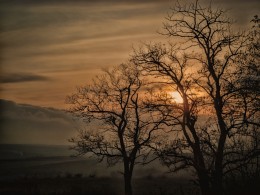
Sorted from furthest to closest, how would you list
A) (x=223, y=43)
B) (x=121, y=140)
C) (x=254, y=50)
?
(x=121, y=140)
(x=223, y=43)
(x=254, y=50)

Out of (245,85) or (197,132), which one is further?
(197,132)

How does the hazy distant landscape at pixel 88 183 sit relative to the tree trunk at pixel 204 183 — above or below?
above

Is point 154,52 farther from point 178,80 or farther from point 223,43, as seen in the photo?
point 223,43

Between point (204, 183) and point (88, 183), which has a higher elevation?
point (88, 183)

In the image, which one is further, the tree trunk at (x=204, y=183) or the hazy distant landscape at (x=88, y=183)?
the hazy distant landscape at (x=88, y=183)

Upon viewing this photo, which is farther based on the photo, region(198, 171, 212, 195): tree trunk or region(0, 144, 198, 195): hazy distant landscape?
region(0, 144, 198, 195): hazy distant landscape

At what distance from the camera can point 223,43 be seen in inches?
669

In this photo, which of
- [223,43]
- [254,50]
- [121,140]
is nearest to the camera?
[254,50]

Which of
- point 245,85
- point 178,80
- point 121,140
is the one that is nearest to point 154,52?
point 178,80

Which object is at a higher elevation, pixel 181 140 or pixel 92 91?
pixel 92 91

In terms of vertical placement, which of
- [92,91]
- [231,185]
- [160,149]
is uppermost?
[92,91]

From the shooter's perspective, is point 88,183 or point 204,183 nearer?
point 204,183

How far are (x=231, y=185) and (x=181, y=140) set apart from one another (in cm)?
272

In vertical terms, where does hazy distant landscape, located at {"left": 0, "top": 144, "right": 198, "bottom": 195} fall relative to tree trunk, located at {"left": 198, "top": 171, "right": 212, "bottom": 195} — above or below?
above
